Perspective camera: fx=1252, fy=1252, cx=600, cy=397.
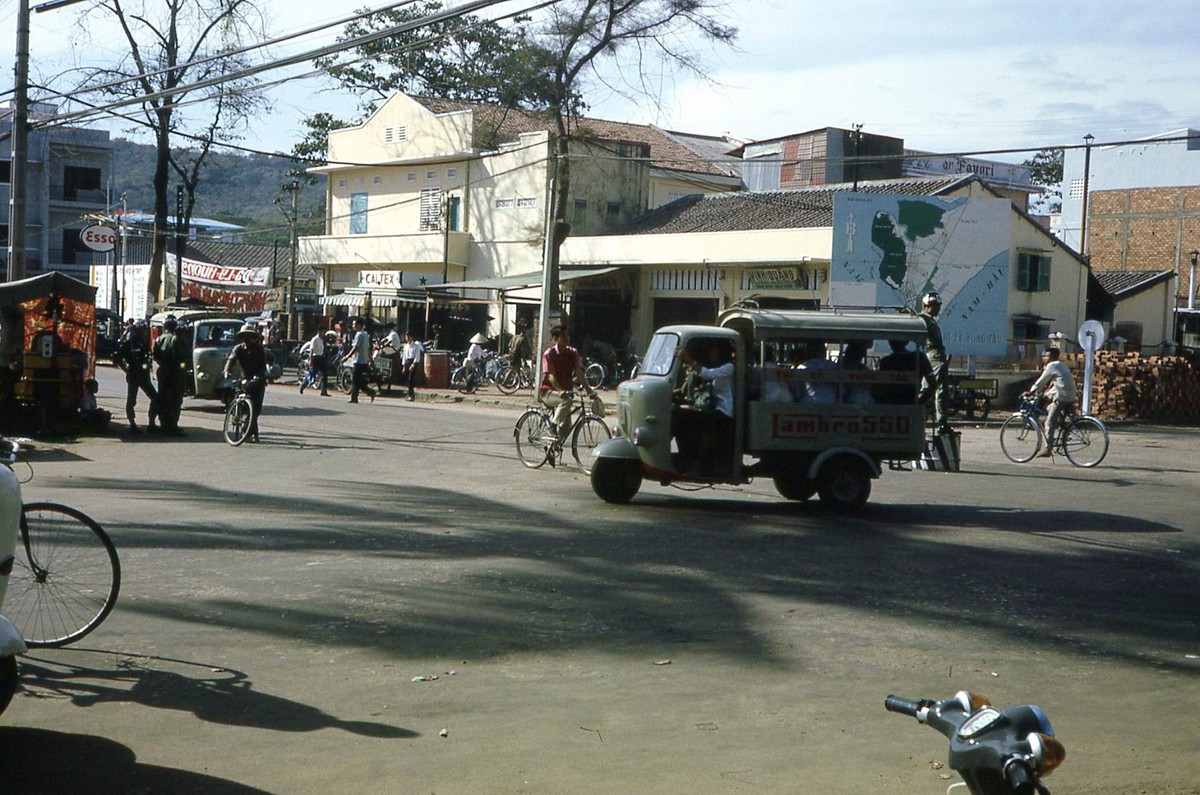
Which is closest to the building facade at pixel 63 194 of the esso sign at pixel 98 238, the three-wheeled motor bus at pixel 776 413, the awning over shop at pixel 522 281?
the esso sign at pixel 98 238

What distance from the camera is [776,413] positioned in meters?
12.2

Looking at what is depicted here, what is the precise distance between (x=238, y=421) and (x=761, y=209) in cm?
2484

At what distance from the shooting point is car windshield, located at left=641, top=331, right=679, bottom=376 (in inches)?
490

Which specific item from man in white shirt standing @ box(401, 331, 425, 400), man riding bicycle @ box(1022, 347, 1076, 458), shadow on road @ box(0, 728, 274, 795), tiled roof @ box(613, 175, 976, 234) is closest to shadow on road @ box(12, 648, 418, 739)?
shadow on road @ box(0, 728, 274, 795)

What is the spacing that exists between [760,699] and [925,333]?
7.43 metres

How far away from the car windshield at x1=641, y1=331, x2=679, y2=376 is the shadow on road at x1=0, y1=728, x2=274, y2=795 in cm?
815

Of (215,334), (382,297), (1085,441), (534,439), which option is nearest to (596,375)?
(382,297)

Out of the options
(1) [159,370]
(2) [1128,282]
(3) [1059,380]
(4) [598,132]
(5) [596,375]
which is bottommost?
(1) [159,370]

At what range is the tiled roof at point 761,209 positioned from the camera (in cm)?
3675

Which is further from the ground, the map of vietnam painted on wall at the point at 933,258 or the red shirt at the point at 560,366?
the map of vietnam painted on wall at the point at 933,258

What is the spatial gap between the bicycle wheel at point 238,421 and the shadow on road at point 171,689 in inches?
470

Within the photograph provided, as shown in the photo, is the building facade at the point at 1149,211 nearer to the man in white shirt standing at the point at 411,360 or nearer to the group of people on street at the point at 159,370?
the man in white shirt standing at the point at 411,360

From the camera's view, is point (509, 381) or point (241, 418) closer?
point (241, 418)

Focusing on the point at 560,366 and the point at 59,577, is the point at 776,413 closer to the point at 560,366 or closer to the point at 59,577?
the point at 560,366
